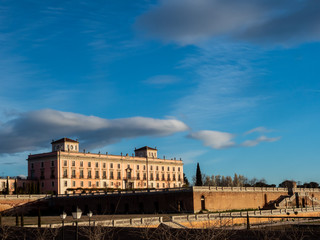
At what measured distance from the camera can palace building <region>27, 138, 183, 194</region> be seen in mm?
94500

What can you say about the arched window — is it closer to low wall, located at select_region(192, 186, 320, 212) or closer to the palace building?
low wall, located at select_region(192, 186, 320, 212)

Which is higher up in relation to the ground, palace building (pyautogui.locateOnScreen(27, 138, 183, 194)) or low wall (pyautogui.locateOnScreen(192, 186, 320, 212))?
palace building (pyautogui.locateOnScreen(27, 138, 183, 194))

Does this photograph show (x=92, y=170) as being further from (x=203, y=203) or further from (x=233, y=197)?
(x=203, y=203)

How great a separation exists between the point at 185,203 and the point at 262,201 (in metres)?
21.2

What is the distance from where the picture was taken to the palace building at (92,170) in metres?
94.5

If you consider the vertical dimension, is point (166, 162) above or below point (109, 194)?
above

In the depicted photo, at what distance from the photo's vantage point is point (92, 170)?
100938 millimetres

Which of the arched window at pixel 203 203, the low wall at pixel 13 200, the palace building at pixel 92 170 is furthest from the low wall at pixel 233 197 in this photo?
the low wall at pixel 13 200

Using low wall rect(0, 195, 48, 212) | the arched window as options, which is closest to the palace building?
low wall rect(0, 195, 48, 212)

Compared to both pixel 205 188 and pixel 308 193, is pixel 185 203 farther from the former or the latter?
pixel 308 193

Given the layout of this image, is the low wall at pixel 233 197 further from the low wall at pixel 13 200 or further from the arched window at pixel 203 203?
the low wall at pixel 13 200

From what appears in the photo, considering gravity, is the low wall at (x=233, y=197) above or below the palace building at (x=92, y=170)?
below

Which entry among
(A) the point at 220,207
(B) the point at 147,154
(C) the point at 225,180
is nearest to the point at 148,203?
(A) the point at 220,207

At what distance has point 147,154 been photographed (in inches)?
4518
